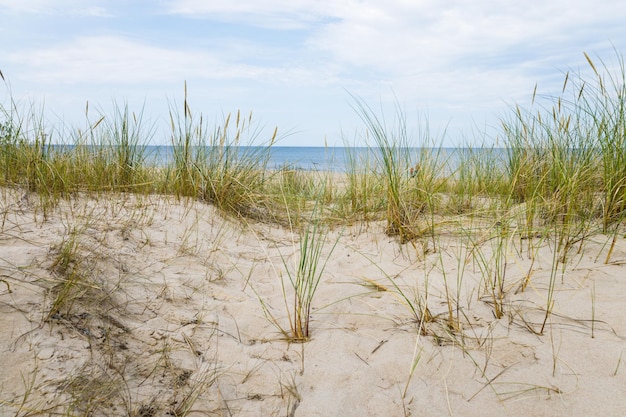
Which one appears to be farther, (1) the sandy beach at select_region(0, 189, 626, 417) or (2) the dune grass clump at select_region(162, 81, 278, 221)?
(2) the dune grass clump at select_region(162, 81, 278, 221)

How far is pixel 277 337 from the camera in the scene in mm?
1758

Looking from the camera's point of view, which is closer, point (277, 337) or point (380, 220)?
point (277, 337)

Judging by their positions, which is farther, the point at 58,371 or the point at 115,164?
the point at 115,164

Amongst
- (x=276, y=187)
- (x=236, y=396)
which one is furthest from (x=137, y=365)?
(x=276, y=187)

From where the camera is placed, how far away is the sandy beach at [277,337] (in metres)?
1.36

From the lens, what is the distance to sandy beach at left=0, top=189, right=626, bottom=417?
136 centimetres

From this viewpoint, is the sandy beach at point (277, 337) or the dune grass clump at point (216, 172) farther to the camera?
the dune grass clump at point (216, 172)

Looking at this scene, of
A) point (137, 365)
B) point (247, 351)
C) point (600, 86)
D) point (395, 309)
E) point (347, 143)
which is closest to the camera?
point (137, 365)

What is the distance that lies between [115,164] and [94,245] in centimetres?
138

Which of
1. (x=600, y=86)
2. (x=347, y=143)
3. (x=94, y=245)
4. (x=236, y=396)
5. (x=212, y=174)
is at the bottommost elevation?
(x=236, y=396)

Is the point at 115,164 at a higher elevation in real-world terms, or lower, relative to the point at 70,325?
higher

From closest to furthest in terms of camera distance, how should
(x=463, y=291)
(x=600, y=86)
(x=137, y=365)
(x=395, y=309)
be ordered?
(x=137, y=365)
(x=395, y=309)
(x=463, y=291)
(x=600, y=86)

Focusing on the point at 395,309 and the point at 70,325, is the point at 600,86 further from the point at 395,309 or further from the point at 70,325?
the point at 70,325

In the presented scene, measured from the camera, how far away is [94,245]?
7.16 ft
